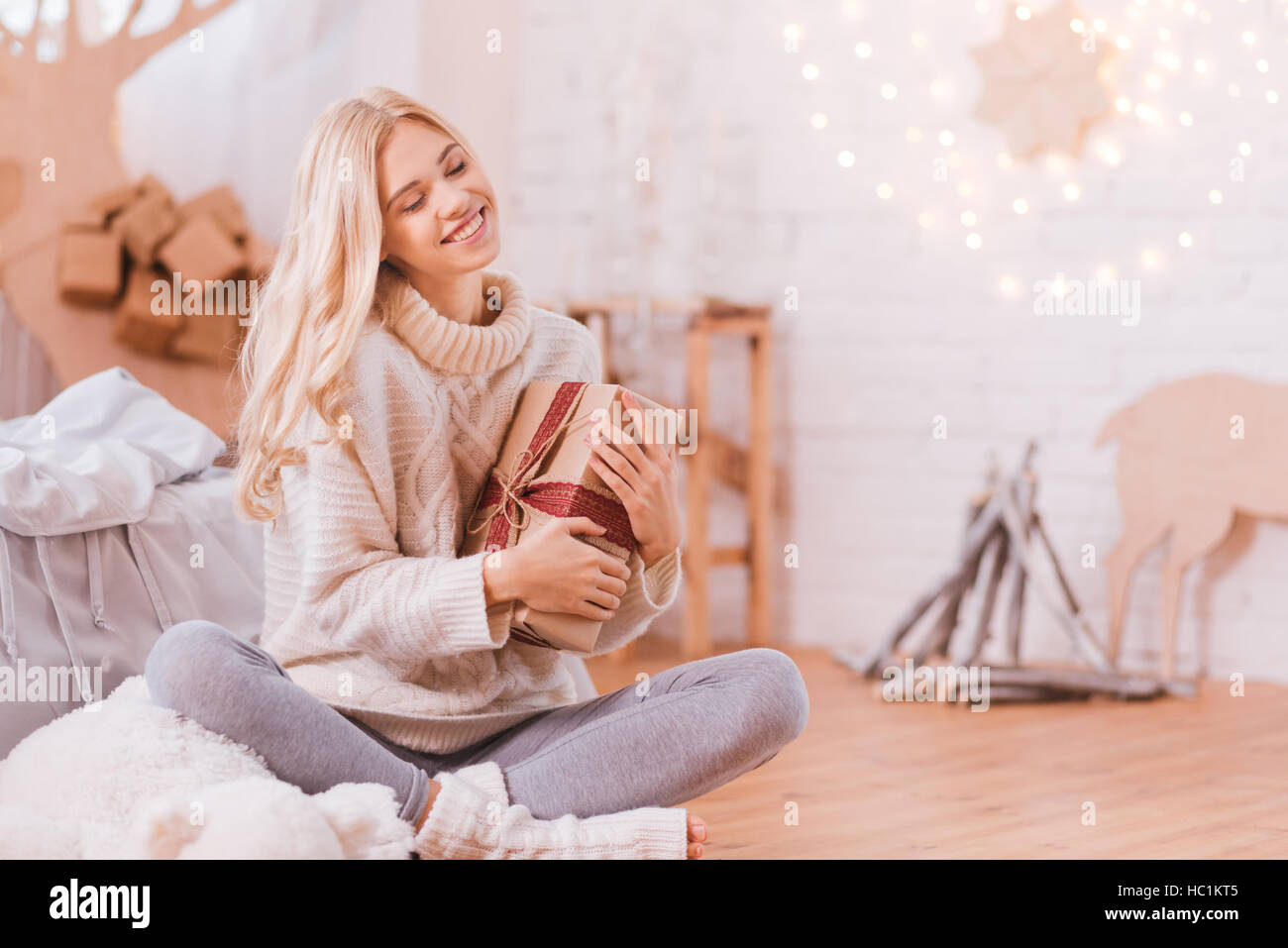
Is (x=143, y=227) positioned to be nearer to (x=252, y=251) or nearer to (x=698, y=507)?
(x=252, y=251)

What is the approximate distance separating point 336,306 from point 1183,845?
3.23ft

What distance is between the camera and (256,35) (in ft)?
8.62

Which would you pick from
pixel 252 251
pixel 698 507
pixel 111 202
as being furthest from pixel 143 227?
pixel 698 507

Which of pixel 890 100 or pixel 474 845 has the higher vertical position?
pixel 890 100

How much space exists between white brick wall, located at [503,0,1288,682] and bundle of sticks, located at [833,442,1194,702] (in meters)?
0.25

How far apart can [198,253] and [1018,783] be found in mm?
1671

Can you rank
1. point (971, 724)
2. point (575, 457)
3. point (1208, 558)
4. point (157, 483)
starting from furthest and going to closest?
point (1208, 558) < point (971, 724) < point (157, 483) < point (575, 457)

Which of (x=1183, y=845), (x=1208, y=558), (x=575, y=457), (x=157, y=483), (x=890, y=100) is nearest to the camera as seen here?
(x=575, y=457)

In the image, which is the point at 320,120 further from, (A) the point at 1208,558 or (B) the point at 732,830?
(A) the point at 1208,558

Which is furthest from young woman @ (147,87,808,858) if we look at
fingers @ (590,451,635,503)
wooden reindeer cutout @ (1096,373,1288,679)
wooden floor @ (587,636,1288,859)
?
wooden reindeer cutout @ (1096,373,1288,679)

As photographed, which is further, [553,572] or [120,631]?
[120,631]

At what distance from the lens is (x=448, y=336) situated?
1218 mm
